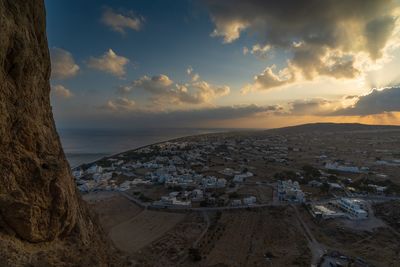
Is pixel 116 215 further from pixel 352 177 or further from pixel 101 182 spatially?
pixel 352 177

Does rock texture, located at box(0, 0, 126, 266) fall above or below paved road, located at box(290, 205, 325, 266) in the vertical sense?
Result: above

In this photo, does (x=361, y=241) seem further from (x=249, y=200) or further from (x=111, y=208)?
(x=111, y=208)

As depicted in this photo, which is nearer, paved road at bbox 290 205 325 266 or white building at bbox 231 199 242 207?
paved road at bbox 290 205 325 266

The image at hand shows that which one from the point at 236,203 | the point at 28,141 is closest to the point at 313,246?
the point at 236,203

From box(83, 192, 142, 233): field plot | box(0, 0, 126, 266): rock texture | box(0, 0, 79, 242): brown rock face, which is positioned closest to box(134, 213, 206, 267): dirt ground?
box(83, 192, 142, 233): field plot

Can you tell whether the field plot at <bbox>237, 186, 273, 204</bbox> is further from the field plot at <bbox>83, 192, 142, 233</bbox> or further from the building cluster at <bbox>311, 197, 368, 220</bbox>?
the field plot at <bbox>83, 192, 142, 233</bbox>

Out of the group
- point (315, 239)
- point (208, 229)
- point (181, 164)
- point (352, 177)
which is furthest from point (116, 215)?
point (352, 177)

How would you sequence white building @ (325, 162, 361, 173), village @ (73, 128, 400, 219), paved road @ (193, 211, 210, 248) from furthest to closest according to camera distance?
white building @ (325, 162, 361, 173) → village @ (73, 128, 400, 219) → paved road @ (193, 211, 210, 248)
